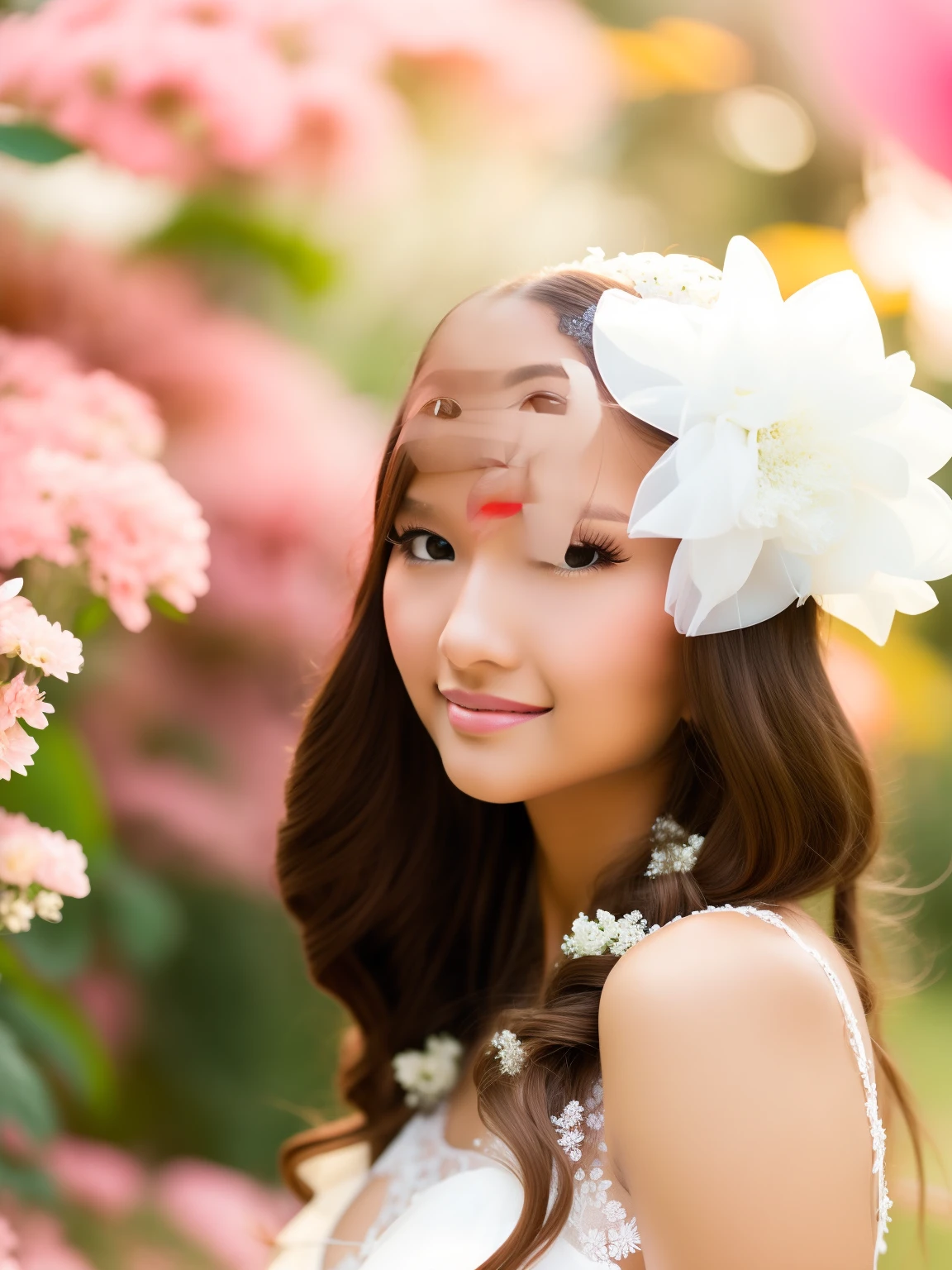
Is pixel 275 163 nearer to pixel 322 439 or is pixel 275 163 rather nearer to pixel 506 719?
pixel 322 439

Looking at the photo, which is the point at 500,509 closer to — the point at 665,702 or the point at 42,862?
the point at 665,702

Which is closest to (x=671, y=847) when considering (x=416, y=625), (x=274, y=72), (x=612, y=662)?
(x=612, y=662)

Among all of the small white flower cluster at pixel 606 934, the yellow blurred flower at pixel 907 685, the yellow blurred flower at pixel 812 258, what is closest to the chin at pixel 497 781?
the small white flower cluster at pixel 606 934

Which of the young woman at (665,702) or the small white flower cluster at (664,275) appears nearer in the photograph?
the young woman at (665,702)

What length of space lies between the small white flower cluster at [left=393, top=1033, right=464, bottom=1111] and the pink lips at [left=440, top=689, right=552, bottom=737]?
0.57 meters

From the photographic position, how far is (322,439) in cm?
173

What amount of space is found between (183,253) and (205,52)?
1.09 feet

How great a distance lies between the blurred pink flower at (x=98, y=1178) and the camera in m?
1.50

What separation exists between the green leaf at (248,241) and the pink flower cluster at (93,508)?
0.52m

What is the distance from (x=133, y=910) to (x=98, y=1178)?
347 millimetres

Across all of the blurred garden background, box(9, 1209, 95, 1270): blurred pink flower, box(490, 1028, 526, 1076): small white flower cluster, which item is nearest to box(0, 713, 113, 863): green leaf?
the blurred garden background

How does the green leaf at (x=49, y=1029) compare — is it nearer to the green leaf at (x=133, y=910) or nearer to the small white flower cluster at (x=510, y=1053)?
the green leaf at (x=133, y=910)

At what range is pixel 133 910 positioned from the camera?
157 cm

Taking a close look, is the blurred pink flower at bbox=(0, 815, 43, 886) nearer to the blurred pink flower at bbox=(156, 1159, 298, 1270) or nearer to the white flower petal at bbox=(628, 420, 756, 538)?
the white flower petal at bbox=(628, 420, 756, 538)
